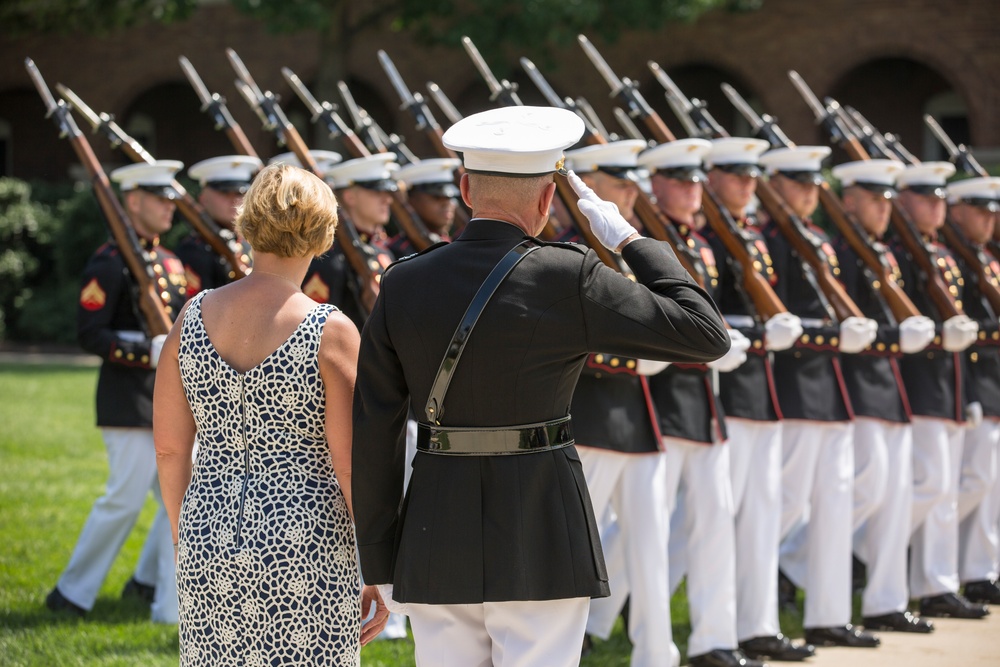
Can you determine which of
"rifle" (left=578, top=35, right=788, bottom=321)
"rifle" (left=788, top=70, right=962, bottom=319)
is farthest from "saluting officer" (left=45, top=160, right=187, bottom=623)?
"rifle" (left=788, top=70, right=962, bottom=319)

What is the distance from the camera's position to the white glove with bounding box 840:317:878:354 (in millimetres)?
5984

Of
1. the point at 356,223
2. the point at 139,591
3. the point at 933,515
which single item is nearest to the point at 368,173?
the point at 356,223

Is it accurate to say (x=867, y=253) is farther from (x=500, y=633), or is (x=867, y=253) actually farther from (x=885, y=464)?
(x=500, y=633)


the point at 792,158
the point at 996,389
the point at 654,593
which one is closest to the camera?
the point at 654,593

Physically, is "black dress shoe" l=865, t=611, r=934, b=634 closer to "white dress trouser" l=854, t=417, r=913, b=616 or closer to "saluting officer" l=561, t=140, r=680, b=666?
"white dress trouser" l=854, t=417, r=913, b=616

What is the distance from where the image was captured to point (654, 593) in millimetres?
5086

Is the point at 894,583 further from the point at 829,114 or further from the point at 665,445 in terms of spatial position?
the point at 829,114

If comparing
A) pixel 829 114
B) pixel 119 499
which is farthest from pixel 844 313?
pixel 119 499

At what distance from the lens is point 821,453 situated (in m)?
6.03

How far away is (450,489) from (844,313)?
364 centimetres

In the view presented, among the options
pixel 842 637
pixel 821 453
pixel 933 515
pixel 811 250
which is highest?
pixel 811 250

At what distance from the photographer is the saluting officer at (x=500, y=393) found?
293 centimetres

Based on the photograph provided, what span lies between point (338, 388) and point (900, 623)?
154 inches

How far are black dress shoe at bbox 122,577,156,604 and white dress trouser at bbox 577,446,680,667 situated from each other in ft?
8.02
